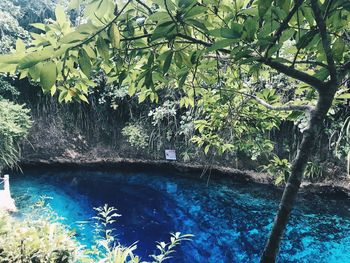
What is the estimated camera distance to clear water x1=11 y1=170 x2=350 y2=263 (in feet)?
13.6

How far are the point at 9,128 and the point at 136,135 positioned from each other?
111 inches

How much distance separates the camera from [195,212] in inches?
209

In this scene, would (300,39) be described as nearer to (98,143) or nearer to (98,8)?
(98,8)

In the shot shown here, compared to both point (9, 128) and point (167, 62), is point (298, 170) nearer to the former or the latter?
point (167, 62)

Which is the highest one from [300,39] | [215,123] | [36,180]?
[300,39]

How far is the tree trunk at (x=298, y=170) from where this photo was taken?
810 mm

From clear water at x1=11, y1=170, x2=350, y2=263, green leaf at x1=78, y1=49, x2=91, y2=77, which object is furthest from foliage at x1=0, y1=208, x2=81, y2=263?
clear water at x1=11, y1=170, x2=350, y2=263

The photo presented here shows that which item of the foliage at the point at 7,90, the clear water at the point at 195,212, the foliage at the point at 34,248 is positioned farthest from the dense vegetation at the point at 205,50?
the foliage at the point at 7,90

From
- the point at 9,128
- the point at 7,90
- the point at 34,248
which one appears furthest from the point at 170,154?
the point at 34,248

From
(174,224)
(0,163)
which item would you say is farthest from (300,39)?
(0,163)

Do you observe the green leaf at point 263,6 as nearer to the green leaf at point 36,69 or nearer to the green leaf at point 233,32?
the green leaf at point 233,32

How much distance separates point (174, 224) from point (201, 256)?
0.99 metres

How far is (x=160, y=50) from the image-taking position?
0.86 m

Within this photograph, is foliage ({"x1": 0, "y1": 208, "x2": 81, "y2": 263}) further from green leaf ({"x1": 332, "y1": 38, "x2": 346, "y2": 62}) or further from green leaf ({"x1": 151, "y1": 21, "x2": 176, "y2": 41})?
green leaf ({"x1": 332, "y1": 38, "x2": 346, "y2": 62})
